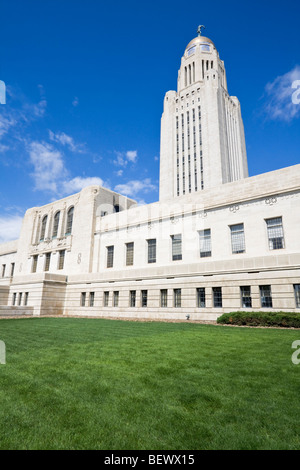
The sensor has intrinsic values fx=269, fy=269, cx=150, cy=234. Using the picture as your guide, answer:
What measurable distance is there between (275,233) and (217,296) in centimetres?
750

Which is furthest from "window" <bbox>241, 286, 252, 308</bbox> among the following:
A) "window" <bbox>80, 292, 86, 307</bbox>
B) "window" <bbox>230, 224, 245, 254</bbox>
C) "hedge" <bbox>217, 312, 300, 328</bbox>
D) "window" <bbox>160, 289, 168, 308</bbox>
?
"window" <bbox>80, 292, 86, 307</bbox>

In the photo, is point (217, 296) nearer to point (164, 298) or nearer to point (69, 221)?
point (164, 298)

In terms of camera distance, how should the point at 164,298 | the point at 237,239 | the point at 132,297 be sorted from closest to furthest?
1. the point at 237,239
2. the point at 164,298
3. the point at 132,297

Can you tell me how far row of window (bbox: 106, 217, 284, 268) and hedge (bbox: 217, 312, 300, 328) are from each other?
24.1 ft

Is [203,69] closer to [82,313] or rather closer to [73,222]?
[73,222]

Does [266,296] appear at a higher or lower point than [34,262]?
lower

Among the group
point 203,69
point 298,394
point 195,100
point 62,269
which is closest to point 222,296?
point 298,394

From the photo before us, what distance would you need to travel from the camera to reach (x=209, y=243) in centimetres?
2708

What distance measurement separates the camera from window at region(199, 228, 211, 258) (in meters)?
27.0

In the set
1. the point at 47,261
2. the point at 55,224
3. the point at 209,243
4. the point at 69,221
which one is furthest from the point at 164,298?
the point at 55,224

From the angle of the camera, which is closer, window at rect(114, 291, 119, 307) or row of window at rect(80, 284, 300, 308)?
row of window at rect(80, 284, 300, 308)

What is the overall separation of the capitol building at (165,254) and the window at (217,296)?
0.08 m

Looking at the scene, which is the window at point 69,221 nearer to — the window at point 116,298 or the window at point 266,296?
the window at point 116,298

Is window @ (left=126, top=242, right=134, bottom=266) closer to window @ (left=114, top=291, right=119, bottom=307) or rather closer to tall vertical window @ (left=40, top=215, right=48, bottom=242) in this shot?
window @ (left=114, top=291, right=119, bottom=307)
